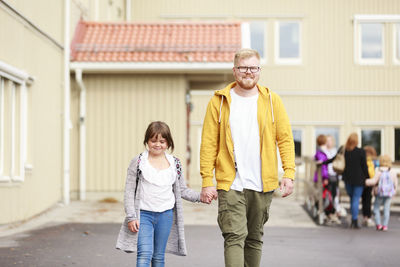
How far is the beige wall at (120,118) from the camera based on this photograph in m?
16.1

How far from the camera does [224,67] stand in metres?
15.6

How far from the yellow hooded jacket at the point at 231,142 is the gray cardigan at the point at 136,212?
1.10 ft

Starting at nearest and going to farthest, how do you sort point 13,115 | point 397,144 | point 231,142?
1. point 231,142
2. point 13,115
3. point 397,144

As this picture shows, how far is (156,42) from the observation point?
652 inches

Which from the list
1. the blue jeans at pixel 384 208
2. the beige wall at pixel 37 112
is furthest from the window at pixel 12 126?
the blue jeans at pixel 384 208

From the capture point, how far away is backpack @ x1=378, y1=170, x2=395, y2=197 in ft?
40.4

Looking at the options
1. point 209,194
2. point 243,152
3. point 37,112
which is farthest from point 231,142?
point 37,112

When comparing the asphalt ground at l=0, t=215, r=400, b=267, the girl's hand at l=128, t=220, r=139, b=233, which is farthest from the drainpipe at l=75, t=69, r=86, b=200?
the girl's hand at l=128, t=220, r=139, b=233

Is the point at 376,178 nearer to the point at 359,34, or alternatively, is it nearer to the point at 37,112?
the point at 37,112

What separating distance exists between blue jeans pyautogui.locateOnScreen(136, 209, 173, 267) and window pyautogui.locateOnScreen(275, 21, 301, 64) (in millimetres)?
18125

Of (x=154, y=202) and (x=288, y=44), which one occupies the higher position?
(x=288, y=44)

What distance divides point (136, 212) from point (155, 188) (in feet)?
0.79

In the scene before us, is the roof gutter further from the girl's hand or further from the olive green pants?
the girl's hand

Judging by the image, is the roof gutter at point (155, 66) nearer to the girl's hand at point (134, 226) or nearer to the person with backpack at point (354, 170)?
the person with backpack at point (354, 170)
